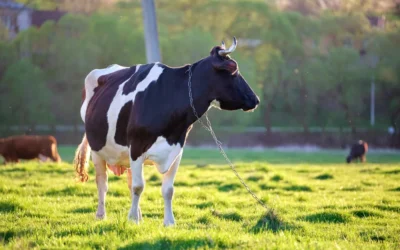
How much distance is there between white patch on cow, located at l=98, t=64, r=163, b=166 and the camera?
9039 millimetres

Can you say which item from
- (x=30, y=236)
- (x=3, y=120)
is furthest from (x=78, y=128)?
(x=30, y=236)

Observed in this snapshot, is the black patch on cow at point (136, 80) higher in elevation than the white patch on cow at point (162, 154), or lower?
higher

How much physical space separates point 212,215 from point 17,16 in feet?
149

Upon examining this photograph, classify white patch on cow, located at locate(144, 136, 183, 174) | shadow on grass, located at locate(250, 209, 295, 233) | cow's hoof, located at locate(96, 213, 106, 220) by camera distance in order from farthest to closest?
cow's hoof, located at locate(96, 213, 106, 220) → white patch on cow, located at locate(144, 136, 183, 174) → shadow on grass, located at locate(250, 209, 295, 233)

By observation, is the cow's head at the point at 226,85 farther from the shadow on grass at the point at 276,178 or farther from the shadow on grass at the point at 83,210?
the shadow on grass at the point at 276,178

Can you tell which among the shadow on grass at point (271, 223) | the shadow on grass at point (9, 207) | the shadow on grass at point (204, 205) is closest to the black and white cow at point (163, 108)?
the shadow on grass at point (271, 223)

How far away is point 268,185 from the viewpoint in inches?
579

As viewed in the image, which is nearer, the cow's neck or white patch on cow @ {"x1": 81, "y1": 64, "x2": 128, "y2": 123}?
the cow's neck

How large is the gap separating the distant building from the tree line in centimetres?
195

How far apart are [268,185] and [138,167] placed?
6407 millimetres

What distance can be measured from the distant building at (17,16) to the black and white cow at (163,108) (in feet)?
101

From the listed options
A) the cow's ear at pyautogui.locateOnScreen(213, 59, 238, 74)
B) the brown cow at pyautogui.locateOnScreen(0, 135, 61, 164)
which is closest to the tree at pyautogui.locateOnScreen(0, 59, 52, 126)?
the brown cow at pyautogui.locateOnScreen(0, 135, 61, 164)

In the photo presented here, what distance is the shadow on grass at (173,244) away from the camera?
666 cm

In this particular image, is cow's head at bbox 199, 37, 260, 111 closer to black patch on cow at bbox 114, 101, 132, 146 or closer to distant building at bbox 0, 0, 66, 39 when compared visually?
black patch on cow at bbox 114, 101, 132, 146
